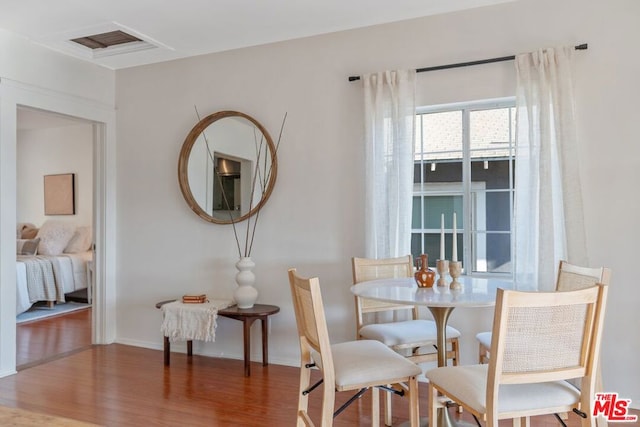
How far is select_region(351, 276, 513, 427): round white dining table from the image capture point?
202 centimetres

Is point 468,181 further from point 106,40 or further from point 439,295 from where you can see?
point 106,40

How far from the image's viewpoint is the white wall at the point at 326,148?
109 inches

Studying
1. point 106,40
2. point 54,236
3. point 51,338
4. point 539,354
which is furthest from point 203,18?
point 54,236

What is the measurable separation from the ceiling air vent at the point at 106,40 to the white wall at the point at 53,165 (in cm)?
318

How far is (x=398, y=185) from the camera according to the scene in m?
3.15

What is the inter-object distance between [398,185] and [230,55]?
1.81 m

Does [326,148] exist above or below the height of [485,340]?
above

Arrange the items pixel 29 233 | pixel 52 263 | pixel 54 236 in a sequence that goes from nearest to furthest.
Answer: pixel 52 263
pixel 54 236
pixel 29 233

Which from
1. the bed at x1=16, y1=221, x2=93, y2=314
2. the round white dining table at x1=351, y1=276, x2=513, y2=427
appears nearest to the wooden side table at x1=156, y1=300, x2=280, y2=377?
the round white dining table at x1=351, y1=276, x2=513, y2=427

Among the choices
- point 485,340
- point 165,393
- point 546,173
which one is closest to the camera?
point 485,340

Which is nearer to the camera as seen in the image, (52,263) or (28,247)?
(52,263)

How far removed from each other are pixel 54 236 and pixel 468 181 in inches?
219

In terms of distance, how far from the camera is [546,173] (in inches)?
110

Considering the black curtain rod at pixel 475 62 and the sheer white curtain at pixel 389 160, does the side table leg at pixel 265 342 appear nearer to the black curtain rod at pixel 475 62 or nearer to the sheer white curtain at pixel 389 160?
the sheer white curtain at pixel 389 160
